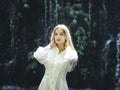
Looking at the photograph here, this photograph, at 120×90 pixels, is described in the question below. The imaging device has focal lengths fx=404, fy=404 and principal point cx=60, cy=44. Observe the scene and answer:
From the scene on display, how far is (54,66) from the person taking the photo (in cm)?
278

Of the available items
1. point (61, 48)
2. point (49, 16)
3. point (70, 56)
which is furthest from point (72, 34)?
point (70, 56)

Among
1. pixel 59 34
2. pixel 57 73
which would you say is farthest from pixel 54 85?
pixel 59 34

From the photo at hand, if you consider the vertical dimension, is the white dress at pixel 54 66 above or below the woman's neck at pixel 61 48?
below

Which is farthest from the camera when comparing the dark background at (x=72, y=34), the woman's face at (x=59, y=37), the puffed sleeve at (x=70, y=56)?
the dark background at (x=72, y=34)

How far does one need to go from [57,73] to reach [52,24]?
478 cm

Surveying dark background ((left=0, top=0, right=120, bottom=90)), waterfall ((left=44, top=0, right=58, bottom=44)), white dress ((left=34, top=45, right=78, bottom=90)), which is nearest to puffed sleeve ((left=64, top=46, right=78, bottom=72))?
white dress ((left=34, top=45, right=78, bottom=90))

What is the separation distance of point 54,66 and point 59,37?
0.69ft

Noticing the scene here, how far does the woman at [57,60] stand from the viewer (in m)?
2.78

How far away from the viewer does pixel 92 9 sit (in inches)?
296

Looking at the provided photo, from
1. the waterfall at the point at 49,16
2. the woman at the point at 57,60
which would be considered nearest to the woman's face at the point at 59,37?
the woman at the point at 57,60

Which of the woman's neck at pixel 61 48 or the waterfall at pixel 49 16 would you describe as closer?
the woman's neck at pixel 61 48

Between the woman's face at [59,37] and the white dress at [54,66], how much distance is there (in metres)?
0.05

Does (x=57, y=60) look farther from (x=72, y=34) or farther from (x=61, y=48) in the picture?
(x=72, y=34)

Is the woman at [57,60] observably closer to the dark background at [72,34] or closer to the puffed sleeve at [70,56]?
the puffed sleeve at [70,56]
